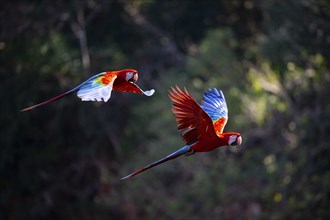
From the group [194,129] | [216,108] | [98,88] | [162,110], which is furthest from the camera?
[162,110]

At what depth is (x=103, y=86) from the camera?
6504 millimetres

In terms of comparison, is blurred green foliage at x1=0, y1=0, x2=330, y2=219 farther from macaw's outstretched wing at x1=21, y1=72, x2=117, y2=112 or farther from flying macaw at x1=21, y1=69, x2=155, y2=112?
macaw's outstretched wing at x1=21, y1=72, x2=117, y2=112

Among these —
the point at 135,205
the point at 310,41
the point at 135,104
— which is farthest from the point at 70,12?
the point at 310,41

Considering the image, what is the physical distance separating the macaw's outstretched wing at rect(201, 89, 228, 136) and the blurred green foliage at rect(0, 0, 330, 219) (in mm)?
6527

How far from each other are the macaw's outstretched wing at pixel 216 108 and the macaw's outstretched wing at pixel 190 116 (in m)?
0.53

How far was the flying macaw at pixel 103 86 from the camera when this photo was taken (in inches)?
248

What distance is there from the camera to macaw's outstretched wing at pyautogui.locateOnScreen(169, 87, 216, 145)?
662cm

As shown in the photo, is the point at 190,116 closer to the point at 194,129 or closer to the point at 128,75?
the point at 194,129

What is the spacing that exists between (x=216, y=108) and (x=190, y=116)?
0.91 m

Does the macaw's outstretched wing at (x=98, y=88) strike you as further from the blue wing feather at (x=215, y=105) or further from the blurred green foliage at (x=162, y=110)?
the blurred green foliage at (x=162, y=110)

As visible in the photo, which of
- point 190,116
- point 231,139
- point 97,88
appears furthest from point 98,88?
point 231,139

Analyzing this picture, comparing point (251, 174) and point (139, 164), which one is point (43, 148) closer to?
point (139, 164)

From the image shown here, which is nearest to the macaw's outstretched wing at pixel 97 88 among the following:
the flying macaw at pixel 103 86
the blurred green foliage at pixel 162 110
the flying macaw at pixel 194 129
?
the flying macaw at pixel 103 86

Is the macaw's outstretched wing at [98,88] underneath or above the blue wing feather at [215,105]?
above
